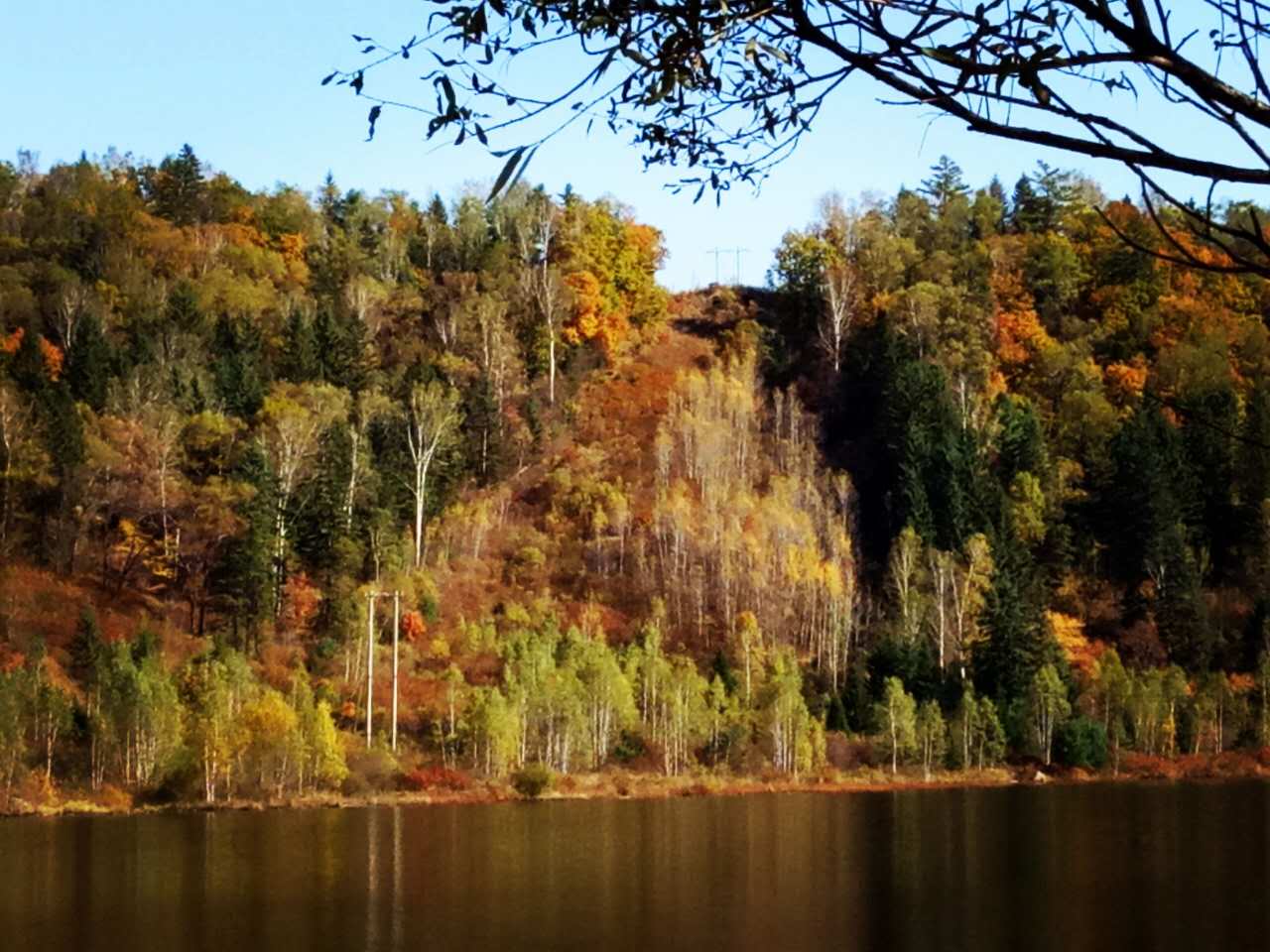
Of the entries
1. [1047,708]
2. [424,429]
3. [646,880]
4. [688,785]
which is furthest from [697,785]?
[646,880]

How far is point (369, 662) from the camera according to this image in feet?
139

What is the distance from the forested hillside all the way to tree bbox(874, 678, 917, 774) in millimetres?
119

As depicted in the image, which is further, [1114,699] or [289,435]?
[289,435]

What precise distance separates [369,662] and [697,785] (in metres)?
9.49

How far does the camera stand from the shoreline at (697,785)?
3688cm

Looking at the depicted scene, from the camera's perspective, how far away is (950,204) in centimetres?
7531

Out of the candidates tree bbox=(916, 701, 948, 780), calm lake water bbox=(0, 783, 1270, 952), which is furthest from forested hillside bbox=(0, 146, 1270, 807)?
calm lake water bbox=(0, 783, 1270, 952)

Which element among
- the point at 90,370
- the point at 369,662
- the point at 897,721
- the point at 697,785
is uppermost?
the point at 90,370

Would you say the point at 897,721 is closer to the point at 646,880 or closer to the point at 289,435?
the point at 289,435

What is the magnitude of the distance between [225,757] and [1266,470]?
37.4 meters

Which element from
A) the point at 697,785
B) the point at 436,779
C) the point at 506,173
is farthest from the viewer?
the point at 697,785

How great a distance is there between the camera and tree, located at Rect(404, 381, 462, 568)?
52.1 meters

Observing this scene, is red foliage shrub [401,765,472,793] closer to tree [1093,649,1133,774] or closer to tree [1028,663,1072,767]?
tree [1028,663,1072,767]

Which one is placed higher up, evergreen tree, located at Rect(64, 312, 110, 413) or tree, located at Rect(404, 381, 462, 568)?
evergreen tree, located at Rect(64, 312, 110, 413)
